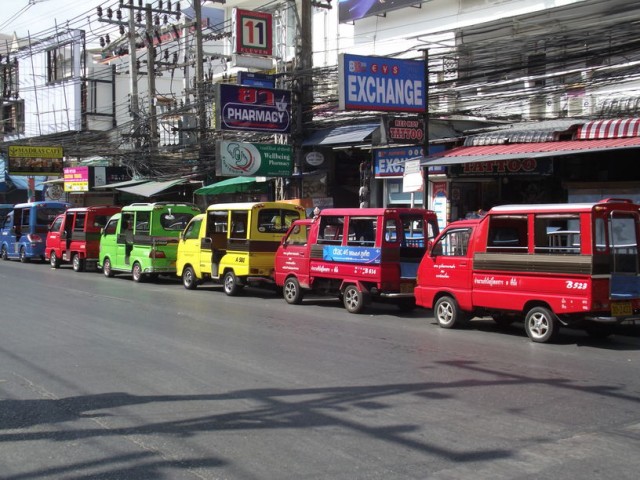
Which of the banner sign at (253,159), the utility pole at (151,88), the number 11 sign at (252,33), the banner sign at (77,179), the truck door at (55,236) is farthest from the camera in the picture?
the banner sign at (77,179)

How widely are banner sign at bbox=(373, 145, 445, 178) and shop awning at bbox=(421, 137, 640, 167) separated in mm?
2286

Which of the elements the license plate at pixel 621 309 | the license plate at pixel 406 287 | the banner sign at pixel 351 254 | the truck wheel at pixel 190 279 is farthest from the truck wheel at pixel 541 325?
the truck wheel at pixel 190 279

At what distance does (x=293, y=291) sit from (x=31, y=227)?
17.7 metres

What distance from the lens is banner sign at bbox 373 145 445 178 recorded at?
1877 centimetres

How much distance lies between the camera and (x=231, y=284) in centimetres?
1662

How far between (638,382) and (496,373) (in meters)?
1.51

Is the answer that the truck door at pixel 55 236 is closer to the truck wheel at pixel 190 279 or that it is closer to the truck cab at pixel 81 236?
the truck cab at pixel 81 236

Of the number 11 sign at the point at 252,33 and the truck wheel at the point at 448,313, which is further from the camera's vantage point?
the number 11 sign at the point at 252,33

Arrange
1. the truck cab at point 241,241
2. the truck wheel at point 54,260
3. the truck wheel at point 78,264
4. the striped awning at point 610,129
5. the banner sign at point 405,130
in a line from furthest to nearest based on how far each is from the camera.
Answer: the truck wheel at point 54,260
the truck wheel at point 78,264
the truck cab at point 241,241
the banner sign at point 405,130
the striped awning at point 610,129

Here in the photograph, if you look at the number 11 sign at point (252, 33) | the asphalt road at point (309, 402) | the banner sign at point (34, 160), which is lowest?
the asphalt road at point (309, 402)

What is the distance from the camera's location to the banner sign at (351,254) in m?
12.9

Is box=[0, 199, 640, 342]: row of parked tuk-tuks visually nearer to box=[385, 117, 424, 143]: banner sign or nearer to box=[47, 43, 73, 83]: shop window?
box=[385, 117, 424, 143]: banner sign

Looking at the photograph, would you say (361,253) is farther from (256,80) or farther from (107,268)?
(107,268)

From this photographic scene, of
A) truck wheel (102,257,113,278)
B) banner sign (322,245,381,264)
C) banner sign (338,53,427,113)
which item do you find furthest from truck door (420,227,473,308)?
truck wheel (102,257,113,278)
